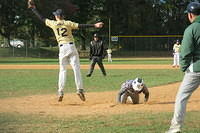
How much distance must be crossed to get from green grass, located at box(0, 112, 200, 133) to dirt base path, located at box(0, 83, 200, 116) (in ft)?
2.10

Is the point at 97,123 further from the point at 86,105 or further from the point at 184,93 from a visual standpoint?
the point at 86,105

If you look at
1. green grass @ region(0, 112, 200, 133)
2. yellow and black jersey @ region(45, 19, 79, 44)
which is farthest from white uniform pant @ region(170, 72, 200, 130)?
yellow and black jersey @ region(45, 19, 79, 44)

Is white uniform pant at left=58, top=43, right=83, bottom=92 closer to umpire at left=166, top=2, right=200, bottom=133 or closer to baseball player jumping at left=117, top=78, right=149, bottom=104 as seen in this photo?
baseball player jumping at left=117, top=78, right=149, bottom=104

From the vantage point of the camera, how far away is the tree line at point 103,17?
5316cm

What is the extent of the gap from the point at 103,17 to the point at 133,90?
53.7 metres

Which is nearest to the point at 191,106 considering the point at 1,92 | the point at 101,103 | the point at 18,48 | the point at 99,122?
the point at 101,103

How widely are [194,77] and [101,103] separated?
4363 mm

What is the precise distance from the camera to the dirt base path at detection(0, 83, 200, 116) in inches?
360

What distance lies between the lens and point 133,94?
1017cm

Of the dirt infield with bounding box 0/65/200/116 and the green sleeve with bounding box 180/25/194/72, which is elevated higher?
the green sleeve with bounding box 180/25/194/72

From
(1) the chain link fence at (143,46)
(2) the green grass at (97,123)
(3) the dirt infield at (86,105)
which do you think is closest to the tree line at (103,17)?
(1) the chain link fence at (143,46)

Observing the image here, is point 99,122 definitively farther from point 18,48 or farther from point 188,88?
point 18,48

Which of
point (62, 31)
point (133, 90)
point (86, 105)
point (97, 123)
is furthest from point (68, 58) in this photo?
point (97, 123)

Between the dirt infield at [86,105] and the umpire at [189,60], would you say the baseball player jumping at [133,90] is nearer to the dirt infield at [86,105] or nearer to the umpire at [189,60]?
the dirt infield at [86,105]
